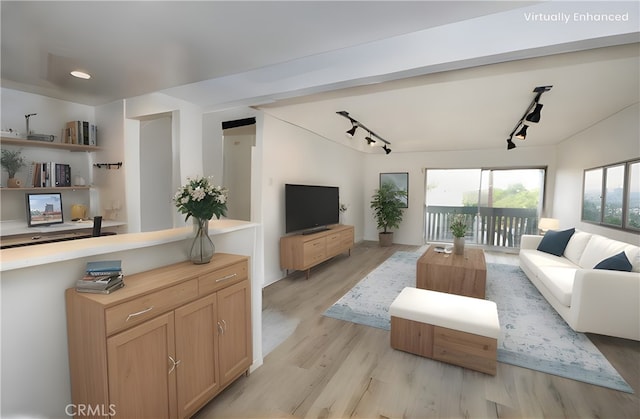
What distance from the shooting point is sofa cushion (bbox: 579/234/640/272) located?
2658mm

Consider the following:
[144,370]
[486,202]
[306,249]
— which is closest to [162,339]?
[144,370]

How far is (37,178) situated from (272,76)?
2907 mm

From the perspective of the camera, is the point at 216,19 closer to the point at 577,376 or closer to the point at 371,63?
the point at 371,63

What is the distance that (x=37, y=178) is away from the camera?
315 centimetres

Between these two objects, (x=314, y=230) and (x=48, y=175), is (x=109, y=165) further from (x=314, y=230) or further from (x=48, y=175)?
(x=314, y=230)

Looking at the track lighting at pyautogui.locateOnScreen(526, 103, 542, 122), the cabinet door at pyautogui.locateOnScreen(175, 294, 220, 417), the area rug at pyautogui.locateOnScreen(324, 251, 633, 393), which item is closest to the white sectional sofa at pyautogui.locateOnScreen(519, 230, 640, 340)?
the area rug at pyautogui.locateOnScreen(324, 251, 633, 393)

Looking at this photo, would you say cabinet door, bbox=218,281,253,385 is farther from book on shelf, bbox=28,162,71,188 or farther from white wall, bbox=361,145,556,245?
white wall, bbox=361,145,556,245

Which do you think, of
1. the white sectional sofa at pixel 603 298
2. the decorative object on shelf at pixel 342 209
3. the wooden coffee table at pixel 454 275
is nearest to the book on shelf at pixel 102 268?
the wooden coffee table at pixel 454 275

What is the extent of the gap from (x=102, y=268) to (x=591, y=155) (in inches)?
236

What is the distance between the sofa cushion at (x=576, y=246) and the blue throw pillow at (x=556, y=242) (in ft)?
0.20

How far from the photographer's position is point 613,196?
362 centimetres

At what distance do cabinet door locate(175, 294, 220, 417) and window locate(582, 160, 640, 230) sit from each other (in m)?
4.49

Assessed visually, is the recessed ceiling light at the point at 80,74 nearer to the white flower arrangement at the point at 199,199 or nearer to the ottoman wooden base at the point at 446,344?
the white flower arrangement at the point at 199,199

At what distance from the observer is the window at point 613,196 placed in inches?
127
